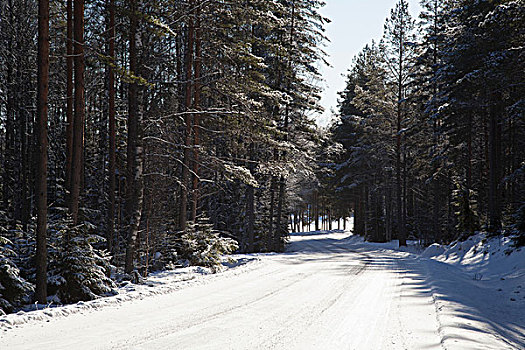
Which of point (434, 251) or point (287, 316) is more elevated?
point (287, 316)

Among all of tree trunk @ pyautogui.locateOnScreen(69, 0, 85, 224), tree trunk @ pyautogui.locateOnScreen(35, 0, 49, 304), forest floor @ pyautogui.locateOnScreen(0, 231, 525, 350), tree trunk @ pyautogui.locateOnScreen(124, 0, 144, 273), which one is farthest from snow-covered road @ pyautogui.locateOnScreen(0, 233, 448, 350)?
tree trunk @ pyautogui.locateOnScreen(69, 0, 85, 224)

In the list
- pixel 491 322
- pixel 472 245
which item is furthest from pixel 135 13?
pixel 472 245

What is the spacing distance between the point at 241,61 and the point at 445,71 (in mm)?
11573

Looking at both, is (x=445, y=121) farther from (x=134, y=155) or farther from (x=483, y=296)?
(x=134, y=155)

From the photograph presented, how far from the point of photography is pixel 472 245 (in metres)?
18.3

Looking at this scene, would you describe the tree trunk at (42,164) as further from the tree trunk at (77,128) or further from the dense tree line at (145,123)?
the tree trunk at (77,128)

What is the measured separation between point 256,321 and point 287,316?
0.67 meters

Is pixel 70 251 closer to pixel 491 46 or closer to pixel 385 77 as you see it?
pixel 491 46

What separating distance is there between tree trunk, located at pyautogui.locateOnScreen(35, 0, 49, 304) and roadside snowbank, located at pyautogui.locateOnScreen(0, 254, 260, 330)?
67cm

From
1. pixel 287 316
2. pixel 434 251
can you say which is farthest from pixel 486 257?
pixel 287 316

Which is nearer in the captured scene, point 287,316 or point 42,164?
point 287,316

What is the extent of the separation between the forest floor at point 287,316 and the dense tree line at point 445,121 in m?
6.93

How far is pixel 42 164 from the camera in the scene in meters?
8.97

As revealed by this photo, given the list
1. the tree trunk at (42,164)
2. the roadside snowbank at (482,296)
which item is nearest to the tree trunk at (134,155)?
the tree trunk at (42,164)
